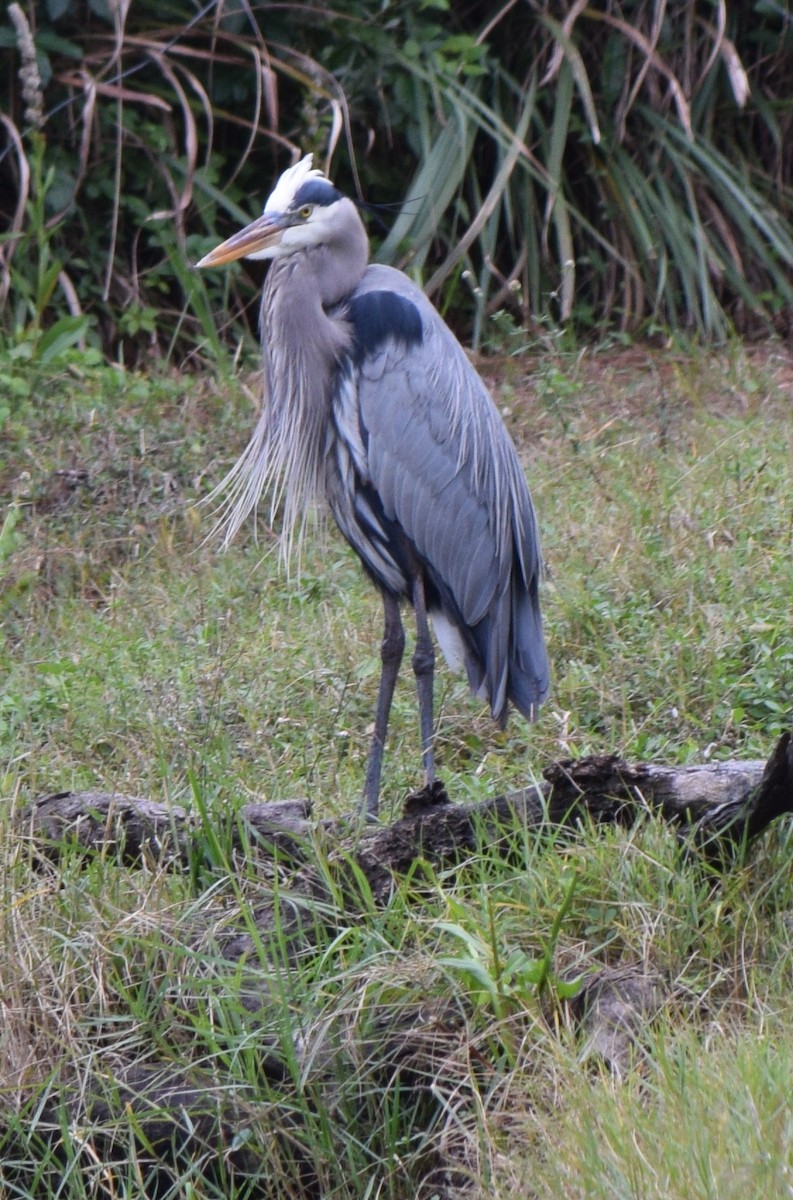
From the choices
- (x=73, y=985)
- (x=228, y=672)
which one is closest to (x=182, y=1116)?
(x=73, y=985)

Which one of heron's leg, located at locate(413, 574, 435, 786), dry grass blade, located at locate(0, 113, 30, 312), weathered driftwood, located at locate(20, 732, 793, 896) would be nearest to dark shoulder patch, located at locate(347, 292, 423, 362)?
heron's leg, located at locate(413, 574, 435, 786)

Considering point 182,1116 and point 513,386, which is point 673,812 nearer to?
point 182,1116

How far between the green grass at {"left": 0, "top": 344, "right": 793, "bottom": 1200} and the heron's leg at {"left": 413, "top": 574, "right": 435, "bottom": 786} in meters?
0.13

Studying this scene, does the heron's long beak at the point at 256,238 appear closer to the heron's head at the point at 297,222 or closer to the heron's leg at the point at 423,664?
the heron's head at the point at 297,222

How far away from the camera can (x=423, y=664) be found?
418 centimetres

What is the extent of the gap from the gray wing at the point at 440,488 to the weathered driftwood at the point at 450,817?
2.98ft

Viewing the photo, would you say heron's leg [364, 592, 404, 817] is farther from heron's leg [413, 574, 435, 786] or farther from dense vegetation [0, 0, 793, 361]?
dense vegetation [0, 0, 793, 361]

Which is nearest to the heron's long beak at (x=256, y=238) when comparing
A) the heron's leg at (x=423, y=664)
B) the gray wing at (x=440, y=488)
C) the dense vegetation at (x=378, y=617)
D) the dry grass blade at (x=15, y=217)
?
the gray wing at (x=440, y=488)

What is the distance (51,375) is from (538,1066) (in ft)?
14.7

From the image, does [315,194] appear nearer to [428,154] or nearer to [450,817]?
[450,817]

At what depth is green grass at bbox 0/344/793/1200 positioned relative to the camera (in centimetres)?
271

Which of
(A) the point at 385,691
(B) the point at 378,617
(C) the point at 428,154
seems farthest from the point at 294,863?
(C) the point at 428,154

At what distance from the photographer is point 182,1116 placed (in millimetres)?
2947

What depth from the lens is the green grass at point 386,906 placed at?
271 centimetres
